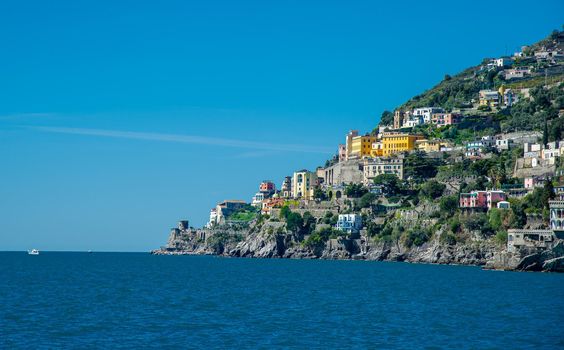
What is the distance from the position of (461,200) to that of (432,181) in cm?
1058

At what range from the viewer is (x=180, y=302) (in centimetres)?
5175

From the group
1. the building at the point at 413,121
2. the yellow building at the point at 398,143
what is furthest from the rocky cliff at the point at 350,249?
the building at the point at 413,121

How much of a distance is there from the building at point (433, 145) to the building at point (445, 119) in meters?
8.15

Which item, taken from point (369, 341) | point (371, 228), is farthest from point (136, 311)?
point (371, 228)

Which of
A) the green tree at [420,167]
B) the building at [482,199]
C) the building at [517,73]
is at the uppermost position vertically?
the building at [517,73]

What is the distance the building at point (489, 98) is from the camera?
136000 millimetres

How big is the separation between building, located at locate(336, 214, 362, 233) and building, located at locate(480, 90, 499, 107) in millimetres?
34492

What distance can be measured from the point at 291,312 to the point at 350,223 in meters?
66.6

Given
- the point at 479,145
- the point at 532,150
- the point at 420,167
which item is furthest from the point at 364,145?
the point at 532,150

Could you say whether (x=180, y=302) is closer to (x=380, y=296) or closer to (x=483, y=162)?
(x=380, y=296)

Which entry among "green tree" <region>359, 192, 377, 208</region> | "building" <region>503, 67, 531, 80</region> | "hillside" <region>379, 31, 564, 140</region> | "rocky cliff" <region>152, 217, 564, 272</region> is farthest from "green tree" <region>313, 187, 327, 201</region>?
"building" <region>503, 67, 531, 80</region>

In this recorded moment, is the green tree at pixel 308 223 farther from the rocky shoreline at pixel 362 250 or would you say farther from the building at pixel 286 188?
the building at pixel 286 188

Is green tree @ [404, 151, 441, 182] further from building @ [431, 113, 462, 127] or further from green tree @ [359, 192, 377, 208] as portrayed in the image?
building @ [431, 113, 462, 127]

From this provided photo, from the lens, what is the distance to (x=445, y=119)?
13500 centimetres
